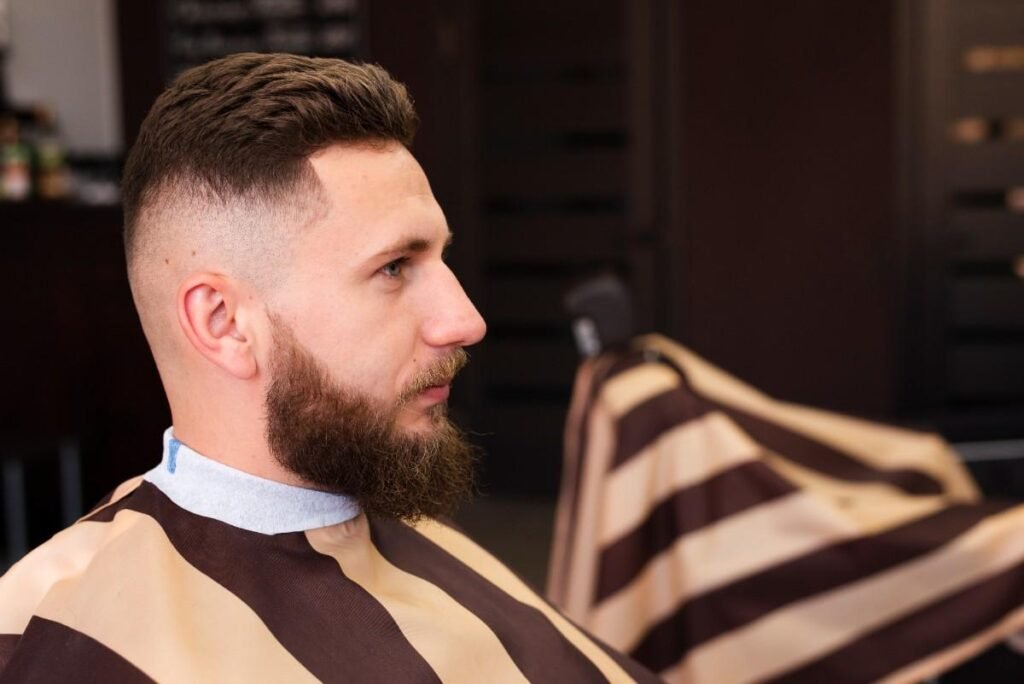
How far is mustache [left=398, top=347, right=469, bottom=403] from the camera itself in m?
1.05

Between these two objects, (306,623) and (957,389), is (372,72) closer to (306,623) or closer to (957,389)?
(306,623)

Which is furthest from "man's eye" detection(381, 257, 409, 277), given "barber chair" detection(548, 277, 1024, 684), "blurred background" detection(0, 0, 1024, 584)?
"blurred background" detection(0, 0, 1024, 584)

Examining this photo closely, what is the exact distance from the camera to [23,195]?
4.32 m

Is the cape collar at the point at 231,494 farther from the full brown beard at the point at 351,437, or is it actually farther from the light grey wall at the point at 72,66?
the light grey wall at the point at 72,66

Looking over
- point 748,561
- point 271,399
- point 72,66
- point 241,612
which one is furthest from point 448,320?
point 72,66

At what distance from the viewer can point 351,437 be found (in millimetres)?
1036

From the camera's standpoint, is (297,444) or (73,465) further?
(73,465)

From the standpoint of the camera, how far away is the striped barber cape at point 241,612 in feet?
3.09

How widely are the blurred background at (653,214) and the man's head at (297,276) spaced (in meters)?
3.10

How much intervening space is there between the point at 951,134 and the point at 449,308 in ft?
12.8

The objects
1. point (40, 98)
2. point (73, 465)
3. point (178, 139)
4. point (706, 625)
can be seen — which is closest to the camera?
point (178, 139)

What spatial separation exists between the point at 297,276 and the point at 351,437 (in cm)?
14

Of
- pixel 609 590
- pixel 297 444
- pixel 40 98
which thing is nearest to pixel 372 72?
pixel 297 444

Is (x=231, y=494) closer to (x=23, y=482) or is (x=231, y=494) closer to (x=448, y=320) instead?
(x=448, y=320)
